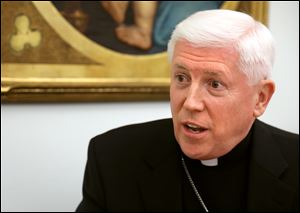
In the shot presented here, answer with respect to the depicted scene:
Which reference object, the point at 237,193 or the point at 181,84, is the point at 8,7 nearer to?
the point at 181,84

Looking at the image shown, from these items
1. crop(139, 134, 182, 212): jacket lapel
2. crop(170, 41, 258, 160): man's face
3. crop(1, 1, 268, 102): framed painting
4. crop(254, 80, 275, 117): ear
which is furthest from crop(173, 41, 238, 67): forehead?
crop(1, 1, 268, 102): framed painting

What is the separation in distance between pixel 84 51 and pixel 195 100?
0.69 metres

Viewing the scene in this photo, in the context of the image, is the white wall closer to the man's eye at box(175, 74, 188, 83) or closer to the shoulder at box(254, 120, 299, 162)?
the shoulder at box(254, 120, 299, 162)

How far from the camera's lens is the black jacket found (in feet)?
4.32

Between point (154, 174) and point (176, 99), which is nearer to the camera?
point (176, 99)

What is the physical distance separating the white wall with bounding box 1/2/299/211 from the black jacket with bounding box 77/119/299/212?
34 centimetres

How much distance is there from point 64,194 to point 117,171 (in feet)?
1.55

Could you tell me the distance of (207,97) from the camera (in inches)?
43.9

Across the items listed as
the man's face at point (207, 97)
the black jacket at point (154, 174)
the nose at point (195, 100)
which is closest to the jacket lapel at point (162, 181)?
the black jacket at point (154, 174)

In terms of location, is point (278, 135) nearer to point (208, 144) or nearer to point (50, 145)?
point (208, 144)

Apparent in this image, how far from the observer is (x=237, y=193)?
1.37 metres

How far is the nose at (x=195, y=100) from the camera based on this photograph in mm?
1098

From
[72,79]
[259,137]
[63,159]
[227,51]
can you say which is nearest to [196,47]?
[227,51]

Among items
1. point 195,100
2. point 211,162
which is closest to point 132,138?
point 211,162
